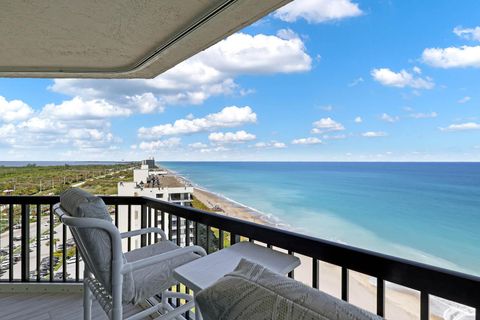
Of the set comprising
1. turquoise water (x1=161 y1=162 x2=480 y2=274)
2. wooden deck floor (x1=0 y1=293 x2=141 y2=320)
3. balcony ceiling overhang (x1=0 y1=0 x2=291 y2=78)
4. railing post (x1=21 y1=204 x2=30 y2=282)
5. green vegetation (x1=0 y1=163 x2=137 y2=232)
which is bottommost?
turquoise water (x1=161 y1=162 x2=480 y2=274)

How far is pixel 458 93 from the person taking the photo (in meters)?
18.8

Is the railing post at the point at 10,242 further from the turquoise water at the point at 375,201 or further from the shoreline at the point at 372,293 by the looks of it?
the turquoise water at the point at 375,201

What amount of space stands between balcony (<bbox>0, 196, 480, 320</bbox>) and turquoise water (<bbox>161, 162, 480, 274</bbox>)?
774 centimetres

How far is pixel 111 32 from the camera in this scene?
227 cm

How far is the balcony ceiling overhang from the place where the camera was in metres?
1.87

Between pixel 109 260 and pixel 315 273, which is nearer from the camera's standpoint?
pixel 315 273

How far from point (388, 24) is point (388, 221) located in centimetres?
1221

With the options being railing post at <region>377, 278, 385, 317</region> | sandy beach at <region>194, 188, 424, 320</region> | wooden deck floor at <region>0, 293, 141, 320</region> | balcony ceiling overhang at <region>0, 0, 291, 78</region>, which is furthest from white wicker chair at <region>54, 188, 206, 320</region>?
balcony ceiling overhang at <region>0, 0, 291, 78</region>

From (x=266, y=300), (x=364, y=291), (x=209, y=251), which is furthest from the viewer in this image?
(x=364, y=291)

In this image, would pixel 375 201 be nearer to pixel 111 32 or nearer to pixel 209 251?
pixel 209 251

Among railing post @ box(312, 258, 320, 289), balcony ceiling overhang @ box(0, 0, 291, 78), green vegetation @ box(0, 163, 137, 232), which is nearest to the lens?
railing post @ box(312, 258, 320, 289)

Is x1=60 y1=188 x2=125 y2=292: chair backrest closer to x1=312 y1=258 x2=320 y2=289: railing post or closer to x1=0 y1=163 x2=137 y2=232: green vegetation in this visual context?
x1=312 y1=258 x2=320 y2=289: railing post

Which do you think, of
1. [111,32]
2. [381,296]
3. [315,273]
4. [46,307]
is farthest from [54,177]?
[381,296]

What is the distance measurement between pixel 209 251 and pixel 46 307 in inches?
68.4
